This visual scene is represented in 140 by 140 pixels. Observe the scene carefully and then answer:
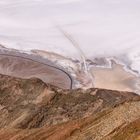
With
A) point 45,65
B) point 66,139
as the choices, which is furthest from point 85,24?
point 66,139

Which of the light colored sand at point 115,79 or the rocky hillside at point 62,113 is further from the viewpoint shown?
the light colored sand at point 115,79

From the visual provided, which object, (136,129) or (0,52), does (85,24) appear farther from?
(136,129)

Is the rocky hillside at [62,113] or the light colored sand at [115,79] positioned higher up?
the rocky hillside at [62,113]

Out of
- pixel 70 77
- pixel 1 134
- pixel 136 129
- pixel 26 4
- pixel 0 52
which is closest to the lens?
pixel 136 129

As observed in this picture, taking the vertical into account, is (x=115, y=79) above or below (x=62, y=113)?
below

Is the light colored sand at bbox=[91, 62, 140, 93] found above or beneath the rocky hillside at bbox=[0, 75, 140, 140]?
beneath
